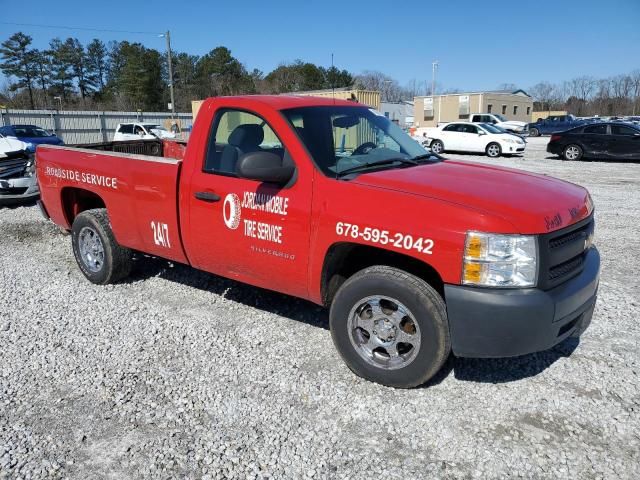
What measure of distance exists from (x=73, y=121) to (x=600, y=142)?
30627mm

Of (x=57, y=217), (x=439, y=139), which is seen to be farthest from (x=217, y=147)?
(x=439, y=139)

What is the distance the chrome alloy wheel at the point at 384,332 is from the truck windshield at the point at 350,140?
957mm

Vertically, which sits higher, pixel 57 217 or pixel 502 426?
pixel 57 217

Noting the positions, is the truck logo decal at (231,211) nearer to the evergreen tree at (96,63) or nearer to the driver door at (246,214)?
the driver door at (246,214)

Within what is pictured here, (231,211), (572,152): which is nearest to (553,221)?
(231,211)

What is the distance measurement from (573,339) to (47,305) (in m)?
4.84

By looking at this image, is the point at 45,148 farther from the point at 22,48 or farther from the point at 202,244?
the point at 22,48

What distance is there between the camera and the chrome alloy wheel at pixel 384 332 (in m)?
3.27

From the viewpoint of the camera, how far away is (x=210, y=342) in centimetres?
413

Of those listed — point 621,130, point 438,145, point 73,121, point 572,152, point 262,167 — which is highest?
point 73,121

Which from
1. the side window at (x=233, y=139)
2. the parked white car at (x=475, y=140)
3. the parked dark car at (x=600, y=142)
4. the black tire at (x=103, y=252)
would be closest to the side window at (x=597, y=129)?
the parked dark car at (x=600, y=142)

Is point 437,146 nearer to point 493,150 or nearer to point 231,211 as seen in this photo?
point 493,150

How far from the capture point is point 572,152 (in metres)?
19.9

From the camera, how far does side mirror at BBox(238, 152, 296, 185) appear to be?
11.1 feet
